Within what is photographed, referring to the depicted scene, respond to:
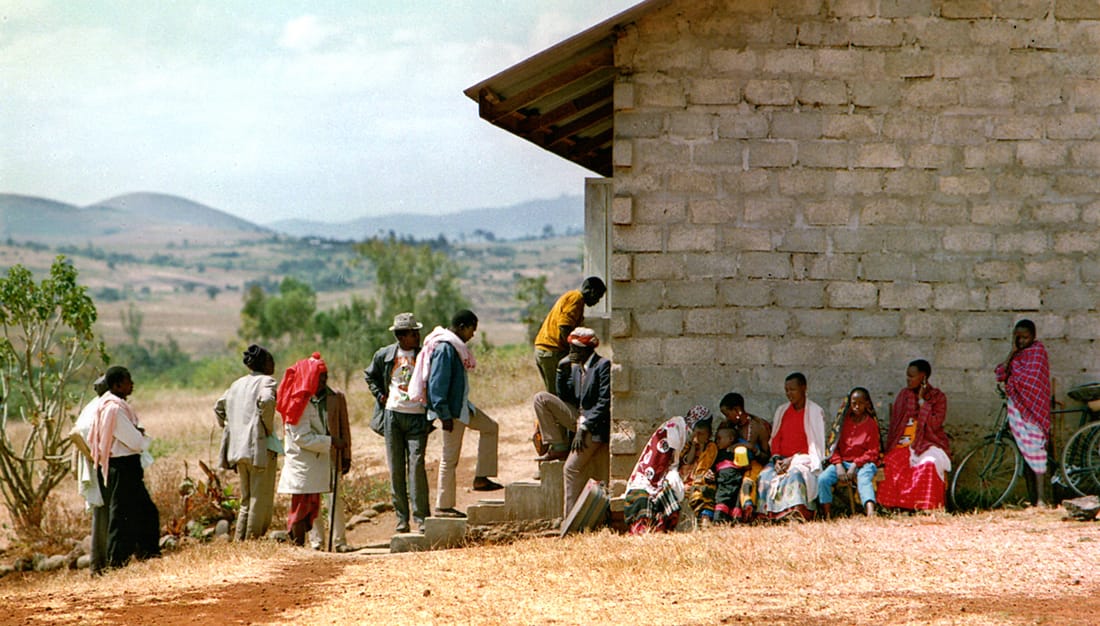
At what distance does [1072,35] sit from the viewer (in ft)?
34.1

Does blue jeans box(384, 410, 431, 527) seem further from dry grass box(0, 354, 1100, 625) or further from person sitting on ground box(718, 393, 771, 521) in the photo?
person sitting on ground box(718, 393, 771, 521)

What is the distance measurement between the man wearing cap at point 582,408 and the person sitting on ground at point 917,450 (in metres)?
2.34

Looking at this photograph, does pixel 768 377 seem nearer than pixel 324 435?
Yes

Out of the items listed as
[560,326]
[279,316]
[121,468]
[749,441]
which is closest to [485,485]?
[560,326]

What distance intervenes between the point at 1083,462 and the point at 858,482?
6.24 feet

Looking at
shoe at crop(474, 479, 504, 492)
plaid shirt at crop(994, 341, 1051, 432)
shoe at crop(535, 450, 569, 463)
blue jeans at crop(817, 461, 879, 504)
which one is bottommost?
shoe at crop(474, 479, 504, 492)

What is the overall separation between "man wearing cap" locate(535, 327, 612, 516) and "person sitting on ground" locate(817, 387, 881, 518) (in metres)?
1.85

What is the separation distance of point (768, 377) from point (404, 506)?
134 inches

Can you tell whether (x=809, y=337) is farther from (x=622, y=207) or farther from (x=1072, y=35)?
(x=1072, y=35)

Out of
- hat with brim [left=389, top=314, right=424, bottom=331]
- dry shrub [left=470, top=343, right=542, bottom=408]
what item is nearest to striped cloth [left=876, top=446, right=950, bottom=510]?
hat with brim [left=389, top=314, right=424, bottom=331]

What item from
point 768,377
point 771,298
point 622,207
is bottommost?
point 768,377

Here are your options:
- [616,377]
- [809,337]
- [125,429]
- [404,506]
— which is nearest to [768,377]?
[809,337]

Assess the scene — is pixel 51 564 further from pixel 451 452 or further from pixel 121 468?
pixel 451 452

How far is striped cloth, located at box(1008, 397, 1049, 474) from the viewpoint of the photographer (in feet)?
33.3
